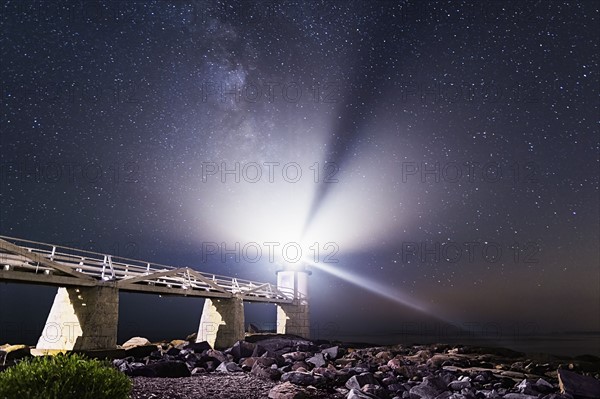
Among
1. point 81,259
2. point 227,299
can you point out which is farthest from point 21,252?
point 227,299

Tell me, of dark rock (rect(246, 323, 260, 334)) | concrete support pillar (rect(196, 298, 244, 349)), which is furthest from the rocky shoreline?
dark rock (rect(246, 323, 260, 334))

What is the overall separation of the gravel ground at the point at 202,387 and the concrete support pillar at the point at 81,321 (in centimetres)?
690

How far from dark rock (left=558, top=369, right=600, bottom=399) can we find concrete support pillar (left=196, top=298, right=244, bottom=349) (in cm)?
2243

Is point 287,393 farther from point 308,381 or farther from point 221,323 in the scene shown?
point 221,323

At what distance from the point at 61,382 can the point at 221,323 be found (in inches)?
1036

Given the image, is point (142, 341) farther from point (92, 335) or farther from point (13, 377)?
point (13, 377)

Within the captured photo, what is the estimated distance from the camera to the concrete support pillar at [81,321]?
19422mm

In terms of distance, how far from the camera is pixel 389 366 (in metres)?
18.9

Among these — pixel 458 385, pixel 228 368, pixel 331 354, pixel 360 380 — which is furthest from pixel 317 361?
pixel 458 385

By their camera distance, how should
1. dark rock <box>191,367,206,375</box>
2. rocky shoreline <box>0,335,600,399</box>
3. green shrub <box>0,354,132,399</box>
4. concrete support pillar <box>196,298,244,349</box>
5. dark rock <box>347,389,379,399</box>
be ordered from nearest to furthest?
green shrub <box>0,354,132,399</box>
dark rock <box>347,389,379,399</box>
rocky shoreline <box>0,335,600,399</box>
dark rock <box>191,367,206,375</box>
concrete support pillar <box>196,298,244,349</box>

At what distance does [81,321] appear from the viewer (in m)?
19.8

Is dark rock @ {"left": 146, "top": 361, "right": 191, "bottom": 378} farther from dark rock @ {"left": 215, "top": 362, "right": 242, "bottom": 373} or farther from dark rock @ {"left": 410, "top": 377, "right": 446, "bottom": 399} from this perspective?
dark rock @ {"left": 410, "top": 377, "right": 446, "bottom": 399}

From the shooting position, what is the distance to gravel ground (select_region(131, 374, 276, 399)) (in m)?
11.8

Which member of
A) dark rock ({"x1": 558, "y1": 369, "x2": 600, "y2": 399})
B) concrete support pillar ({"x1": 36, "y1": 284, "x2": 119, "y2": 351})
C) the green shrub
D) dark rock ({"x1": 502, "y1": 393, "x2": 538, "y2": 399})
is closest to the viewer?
the green shrub
